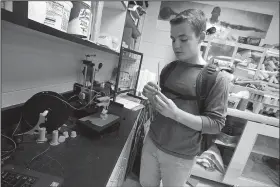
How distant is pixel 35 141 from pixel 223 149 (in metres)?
2.03

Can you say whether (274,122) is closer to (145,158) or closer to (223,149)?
(223,149)

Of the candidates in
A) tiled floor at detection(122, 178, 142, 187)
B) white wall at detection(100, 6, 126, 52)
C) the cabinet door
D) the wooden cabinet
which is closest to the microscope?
white wall at detection(100, 6, 126, 52)

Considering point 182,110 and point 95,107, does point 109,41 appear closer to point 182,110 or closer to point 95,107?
point 95,107

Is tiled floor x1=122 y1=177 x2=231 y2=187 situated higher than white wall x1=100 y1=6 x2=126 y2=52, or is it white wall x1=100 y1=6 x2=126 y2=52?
white wall x1=100 y1=6 x2=126 y2=52

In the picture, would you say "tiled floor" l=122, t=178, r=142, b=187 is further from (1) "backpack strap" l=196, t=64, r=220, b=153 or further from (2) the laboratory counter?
(1) "backpack strap" l=196, t=64, r=220, b=153

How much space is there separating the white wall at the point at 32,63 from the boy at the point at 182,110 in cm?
59

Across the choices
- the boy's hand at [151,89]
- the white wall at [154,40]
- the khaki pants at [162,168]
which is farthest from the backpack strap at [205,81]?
the white wall at [154,40]

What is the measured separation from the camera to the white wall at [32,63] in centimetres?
66

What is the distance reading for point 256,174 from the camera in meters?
1.82

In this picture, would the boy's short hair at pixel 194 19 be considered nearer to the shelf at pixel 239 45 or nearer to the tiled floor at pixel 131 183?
the shelf at pixel 239 45

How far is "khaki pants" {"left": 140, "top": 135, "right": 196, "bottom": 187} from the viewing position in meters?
0.91

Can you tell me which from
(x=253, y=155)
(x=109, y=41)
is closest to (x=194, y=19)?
(x=109, y=41)

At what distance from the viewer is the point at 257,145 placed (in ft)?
5.62

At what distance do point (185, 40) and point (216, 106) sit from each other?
0.38 m
